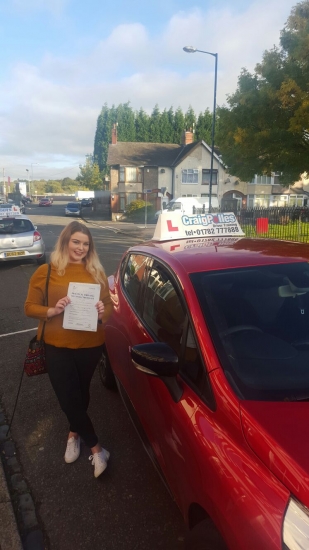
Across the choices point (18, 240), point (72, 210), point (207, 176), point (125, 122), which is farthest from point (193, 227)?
point (125, 122)

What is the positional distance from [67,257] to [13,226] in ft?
31.6

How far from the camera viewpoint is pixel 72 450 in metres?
3.14

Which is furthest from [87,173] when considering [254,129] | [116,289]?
[116,289]

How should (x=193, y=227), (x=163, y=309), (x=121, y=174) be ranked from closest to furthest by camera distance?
(x=163, y=309)
(x=193, y=227)
(x=121, y=174)

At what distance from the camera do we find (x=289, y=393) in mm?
1825

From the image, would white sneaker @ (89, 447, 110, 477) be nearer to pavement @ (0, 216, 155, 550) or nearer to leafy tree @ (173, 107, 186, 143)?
pavement @ (0, 216, 155, 550)

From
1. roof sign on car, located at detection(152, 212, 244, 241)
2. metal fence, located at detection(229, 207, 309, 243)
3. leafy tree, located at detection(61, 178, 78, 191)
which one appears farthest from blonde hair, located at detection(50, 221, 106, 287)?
leafy tree, located at detection(61, 178, 78, 191)

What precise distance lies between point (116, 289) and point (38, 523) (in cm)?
195

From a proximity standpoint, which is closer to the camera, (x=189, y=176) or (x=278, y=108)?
(x=278, y=108)

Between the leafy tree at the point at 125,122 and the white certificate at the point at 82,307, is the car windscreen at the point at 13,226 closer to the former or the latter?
the white certificate at the point at 82,307

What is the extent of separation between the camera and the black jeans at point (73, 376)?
9.39ft

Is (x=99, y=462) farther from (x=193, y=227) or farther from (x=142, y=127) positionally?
(x=142, y=127)

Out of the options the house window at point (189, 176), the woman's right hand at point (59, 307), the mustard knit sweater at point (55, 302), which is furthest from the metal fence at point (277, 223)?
the house window at point (189, 176)

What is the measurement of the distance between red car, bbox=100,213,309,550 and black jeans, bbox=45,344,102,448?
1.09ft
